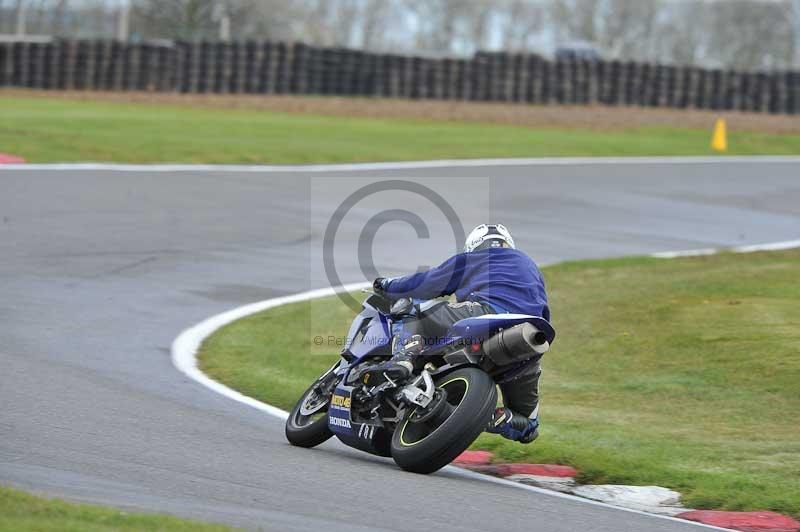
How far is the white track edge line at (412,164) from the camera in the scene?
20.8 m

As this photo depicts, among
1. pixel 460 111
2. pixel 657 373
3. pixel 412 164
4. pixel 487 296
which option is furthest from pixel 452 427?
pixel 460 111

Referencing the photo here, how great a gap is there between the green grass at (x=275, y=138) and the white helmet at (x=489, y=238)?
47.3 ft

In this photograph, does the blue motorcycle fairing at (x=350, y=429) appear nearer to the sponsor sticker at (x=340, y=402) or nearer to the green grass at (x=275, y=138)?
the sponsor sticker at (x=340, y=402)

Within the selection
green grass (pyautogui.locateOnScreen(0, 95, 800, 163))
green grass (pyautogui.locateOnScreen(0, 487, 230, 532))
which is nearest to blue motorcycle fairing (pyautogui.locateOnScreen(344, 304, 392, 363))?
green grass (pyautogui.locateOnScreen(0, 487, 230, 532))

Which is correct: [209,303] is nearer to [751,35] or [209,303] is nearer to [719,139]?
[719,139]

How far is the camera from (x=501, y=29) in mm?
86500

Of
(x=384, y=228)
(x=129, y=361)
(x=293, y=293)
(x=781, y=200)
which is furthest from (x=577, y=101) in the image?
(x=129, y=361)

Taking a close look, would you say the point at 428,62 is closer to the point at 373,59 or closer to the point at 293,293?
the point at 373,59

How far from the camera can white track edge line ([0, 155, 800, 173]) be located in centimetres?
2077

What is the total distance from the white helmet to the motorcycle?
0.45m

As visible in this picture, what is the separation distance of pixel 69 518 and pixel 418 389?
96.6 inches

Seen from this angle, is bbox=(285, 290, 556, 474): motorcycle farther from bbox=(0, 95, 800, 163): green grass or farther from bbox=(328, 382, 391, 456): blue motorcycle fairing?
bbox=(0, 95, 800, 163): green grass

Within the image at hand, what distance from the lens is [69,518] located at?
5.46 meters

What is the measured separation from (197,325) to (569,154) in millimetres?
17634
